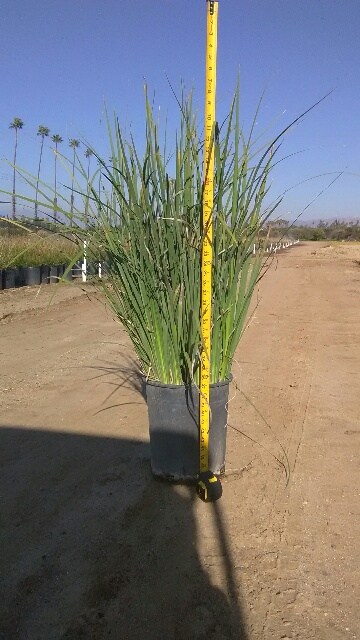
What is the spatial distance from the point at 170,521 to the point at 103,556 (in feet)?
1.32

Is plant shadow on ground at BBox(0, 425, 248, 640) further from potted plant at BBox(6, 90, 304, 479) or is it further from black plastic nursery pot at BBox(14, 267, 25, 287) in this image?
black plastic nursery pot at BBox(14, 267, 25, 287)

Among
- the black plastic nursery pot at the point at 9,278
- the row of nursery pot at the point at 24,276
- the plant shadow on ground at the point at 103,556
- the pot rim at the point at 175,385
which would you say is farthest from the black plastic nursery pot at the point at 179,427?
the black plastic nursery pot at the point at 9,278

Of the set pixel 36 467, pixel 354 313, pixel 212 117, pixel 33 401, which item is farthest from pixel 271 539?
pixel 354 313

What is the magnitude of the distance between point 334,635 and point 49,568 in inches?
46.0

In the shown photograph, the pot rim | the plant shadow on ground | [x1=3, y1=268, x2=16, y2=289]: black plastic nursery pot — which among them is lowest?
the plant shadow on ground

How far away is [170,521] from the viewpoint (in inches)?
107

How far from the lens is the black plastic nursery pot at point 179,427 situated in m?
2.93

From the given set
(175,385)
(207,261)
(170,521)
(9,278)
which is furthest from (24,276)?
(170,521)

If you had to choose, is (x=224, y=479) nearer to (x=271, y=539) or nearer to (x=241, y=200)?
(x=271, y=539)

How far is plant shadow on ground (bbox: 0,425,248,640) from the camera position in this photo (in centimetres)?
206

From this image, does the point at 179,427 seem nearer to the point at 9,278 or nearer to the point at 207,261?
the point at 207,261

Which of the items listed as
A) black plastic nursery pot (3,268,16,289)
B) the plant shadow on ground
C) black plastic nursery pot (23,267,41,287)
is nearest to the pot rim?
the plant shadow on ground

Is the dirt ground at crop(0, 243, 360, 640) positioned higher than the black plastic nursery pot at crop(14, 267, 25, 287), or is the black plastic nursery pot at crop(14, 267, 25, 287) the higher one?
the black plastic nursery pot at crop(14, 267, 25, 287)

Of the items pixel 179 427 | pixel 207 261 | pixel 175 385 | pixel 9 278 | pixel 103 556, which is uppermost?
pixel 207 261
